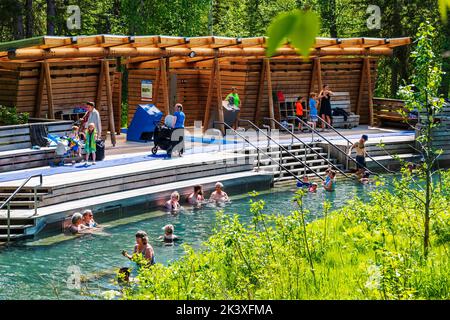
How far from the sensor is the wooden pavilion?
2438 centimetres

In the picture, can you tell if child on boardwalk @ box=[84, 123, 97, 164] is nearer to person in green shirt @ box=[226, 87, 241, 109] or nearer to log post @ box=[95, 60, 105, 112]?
log post @ box=[95, 60, 105, 112]

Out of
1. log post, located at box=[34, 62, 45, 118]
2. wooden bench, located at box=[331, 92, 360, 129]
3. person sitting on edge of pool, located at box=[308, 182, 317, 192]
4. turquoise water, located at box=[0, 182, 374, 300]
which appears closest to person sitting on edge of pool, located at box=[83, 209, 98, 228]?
turquoise water, located at box=[0, 182, 374, 300]

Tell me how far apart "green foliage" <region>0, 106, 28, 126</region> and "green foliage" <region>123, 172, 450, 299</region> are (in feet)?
36.9

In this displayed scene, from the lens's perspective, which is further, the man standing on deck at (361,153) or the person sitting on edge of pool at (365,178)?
the man standing on deck at (361,153)

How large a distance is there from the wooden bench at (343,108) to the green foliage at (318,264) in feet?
58.6

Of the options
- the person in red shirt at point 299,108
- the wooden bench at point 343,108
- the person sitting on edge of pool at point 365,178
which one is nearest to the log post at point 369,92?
the wooden bench at point 343,108

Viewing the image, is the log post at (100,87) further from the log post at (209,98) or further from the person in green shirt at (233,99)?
the person in green shirt at (233,99)

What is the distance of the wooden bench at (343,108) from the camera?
32469 mm

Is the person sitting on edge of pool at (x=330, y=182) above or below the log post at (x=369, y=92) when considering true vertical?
below

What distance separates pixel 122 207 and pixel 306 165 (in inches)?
272

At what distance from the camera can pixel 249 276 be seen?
35.9 feet

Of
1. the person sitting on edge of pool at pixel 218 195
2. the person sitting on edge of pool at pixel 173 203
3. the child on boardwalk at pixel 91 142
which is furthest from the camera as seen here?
the child on boardwalk at pixel 91 142

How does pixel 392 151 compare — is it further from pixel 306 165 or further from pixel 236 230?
pixel 236 230
